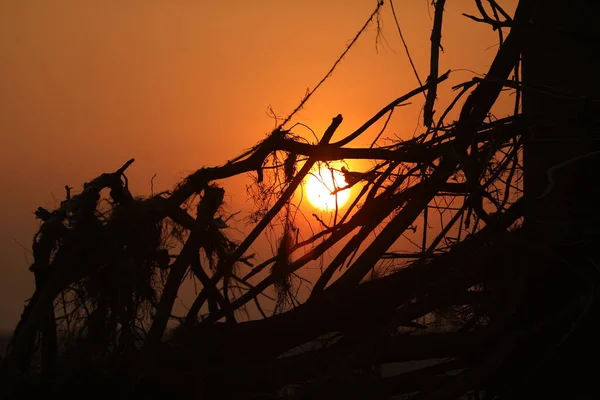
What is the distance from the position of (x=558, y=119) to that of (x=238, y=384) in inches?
76.6

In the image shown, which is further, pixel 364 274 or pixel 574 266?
pixel 364 274

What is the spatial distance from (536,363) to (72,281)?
2059 mm

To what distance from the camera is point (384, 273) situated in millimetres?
3631

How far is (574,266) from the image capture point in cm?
314

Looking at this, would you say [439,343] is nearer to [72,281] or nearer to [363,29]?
[72,281]

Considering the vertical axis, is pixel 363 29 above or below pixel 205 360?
above

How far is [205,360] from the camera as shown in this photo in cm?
322

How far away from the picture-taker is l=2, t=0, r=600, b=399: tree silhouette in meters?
3.05

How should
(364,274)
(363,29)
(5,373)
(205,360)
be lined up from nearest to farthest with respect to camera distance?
(5,373), (205,360), (364,274), (363,29)

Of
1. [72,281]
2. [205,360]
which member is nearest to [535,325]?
[205,360]

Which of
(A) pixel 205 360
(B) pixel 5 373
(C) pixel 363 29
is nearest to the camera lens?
(B) pixel 5 373

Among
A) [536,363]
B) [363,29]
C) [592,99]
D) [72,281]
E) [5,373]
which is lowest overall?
[536,363]

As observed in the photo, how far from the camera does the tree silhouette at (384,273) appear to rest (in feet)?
10.0

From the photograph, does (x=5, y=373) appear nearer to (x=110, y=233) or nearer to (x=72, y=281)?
(x=72, y=281)
